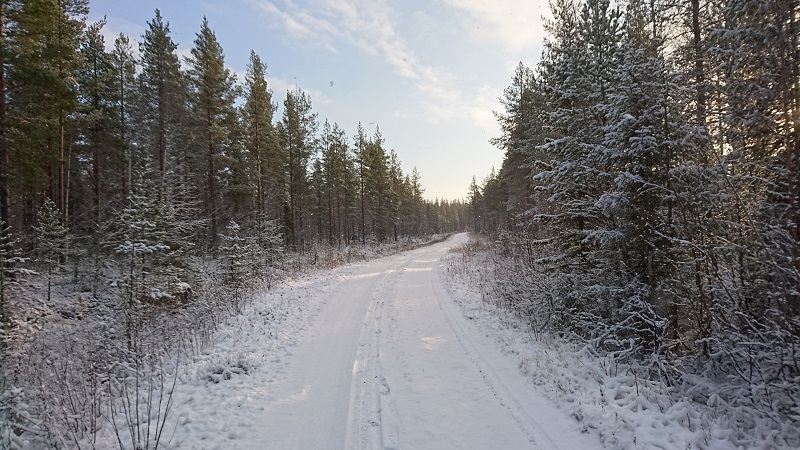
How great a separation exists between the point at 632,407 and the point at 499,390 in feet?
6.56

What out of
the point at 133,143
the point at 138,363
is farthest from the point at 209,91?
the point at 138,363

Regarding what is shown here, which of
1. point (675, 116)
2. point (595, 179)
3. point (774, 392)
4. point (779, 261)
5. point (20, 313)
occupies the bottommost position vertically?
point (774, 392)

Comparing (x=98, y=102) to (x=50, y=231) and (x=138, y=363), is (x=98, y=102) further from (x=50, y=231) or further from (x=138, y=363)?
(x=138, y=363)

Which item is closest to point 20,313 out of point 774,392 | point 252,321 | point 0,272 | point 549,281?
point 0,272

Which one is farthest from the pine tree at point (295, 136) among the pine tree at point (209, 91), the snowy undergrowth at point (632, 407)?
the snowy undergrowth at point (632, 407)

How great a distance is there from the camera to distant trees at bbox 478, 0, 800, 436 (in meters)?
5.16

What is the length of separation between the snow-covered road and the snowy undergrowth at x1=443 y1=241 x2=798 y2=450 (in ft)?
1.07

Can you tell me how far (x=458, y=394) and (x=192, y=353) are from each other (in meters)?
5.88

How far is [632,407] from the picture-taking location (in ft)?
18.0

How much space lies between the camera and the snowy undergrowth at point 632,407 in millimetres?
4629

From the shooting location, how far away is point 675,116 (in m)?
7.04

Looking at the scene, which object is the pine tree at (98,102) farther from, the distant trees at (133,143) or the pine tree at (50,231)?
the pine tree at (50,231)

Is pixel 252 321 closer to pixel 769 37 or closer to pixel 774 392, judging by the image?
pixel 774 392

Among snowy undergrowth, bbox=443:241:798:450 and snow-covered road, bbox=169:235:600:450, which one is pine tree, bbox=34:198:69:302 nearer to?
snow-covered road, bbox=169:235:600:450
